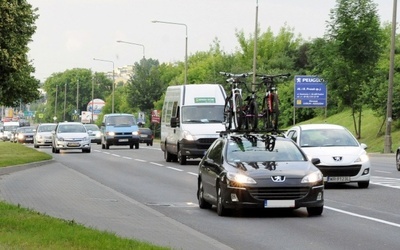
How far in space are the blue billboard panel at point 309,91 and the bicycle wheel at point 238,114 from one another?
1753 inches

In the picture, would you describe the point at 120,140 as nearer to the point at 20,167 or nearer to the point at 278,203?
the point at 20,167

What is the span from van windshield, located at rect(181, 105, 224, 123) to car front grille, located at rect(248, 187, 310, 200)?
2032 centimetres

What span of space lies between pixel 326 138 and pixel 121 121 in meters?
37.1

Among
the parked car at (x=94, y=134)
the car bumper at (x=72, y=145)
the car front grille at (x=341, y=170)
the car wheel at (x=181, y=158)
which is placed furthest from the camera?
the parked car at (x=94, y=134)

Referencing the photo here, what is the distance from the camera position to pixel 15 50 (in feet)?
138

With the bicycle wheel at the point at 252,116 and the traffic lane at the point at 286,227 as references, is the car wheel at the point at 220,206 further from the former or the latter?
the bicycle wheel at the point at 252,116

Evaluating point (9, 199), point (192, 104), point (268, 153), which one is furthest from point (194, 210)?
point (192, 104)

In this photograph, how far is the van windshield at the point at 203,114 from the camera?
37.9 metres

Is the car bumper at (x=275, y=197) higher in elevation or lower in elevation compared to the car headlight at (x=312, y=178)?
lower

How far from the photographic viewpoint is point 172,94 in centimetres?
4103

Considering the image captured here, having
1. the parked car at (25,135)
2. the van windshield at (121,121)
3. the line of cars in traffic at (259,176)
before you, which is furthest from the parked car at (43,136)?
the line of cars in traffic at (259,176)

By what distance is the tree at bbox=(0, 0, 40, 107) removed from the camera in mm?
40547

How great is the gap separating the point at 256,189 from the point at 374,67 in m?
47.4

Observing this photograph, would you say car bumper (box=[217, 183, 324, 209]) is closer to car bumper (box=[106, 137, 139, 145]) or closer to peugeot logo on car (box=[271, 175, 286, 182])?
peugeot logo on car (box=[271, 175, 286, 182])
